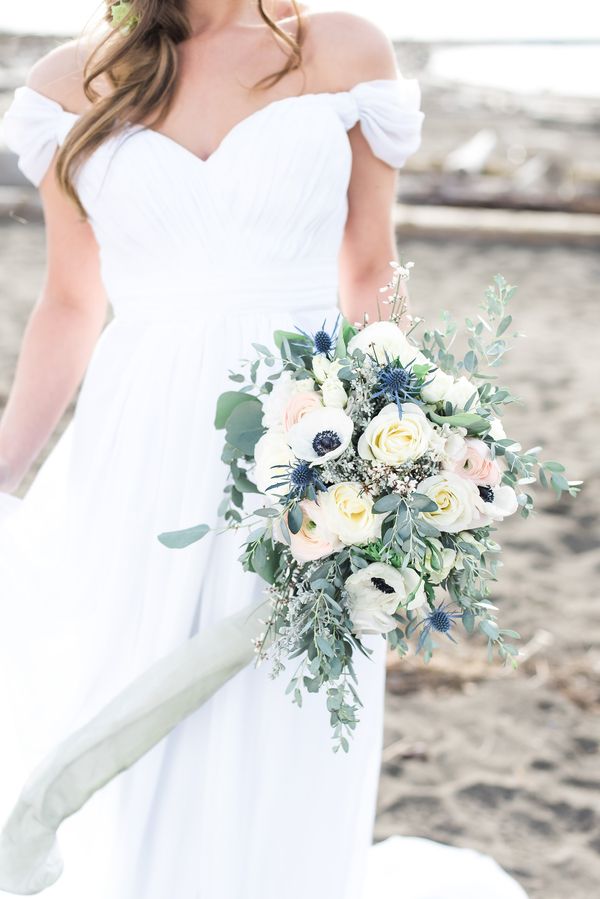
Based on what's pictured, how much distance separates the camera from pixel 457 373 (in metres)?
1.68

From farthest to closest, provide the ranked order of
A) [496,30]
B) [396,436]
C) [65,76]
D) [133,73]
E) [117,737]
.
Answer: [496,30] < [65,76] < [133,73] < [117,737] < [396,436]

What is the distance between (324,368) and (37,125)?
0.92 meters

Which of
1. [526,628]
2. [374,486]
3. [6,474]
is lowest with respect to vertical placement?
[526,628]

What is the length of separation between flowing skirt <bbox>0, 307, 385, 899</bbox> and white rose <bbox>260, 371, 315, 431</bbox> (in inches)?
14.6

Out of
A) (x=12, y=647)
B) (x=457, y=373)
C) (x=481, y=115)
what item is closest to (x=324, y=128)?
(x=457, y=373)

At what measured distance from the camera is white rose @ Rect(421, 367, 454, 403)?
1.56 meters

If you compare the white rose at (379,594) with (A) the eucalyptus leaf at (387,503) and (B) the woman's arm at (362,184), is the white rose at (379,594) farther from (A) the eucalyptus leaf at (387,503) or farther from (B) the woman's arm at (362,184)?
(B) the woman's arm at (362,184)

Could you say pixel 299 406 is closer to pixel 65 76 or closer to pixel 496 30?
pixel 65 76

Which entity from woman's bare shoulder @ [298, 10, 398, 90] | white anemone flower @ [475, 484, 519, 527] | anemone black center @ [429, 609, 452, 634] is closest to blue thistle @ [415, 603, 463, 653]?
anemone black center @ [429, 609, 452, 634]

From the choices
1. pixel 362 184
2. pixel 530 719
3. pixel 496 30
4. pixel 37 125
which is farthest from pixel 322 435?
pixel 496 30

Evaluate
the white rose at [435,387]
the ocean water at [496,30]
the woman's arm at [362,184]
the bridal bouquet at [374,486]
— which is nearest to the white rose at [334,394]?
the bridal bouquet at [374,486]

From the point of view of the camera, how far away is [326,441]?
4.94 ft

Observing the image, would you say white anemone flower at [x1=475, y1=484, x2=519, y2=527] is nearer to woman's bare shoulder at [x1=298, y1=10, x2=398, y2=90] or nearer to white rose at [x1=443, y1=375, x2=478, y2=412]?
Answer: white rose at [x1=443, y1=375, x2=478, y2=412]

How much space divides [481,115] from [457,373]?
51.7ft
